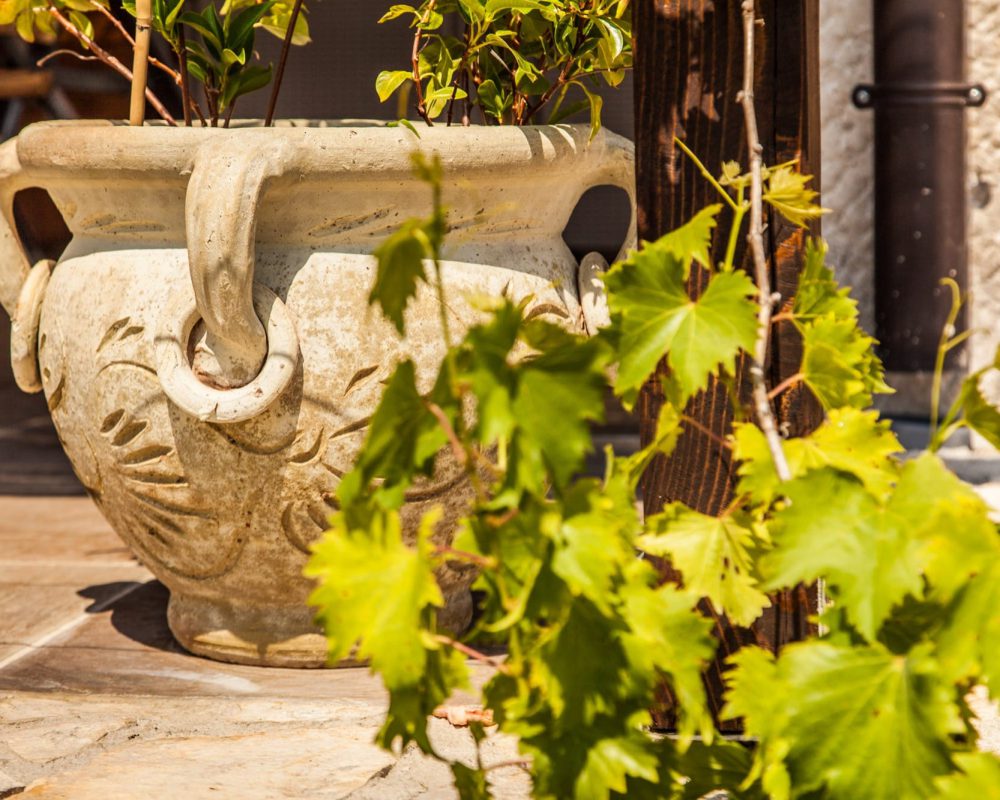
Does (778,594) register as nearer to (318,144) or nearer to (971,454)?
(318,144)

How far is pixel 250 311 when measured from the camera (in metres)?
1.73

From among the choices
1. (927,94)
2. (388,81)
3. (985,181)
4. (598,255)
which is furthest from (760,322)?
(985,181)

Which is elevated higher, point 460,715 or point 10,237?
point 10,237

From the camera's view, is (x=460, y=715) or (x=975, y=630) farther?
(x=460, y=715)

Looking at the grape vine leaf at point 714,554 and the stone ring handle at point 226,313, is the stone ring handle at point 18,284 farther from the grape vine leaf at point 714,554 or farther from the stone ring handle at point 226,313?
the grape vine leaf at point 714,554

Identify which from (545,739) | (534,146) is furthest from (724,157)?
(545,739)

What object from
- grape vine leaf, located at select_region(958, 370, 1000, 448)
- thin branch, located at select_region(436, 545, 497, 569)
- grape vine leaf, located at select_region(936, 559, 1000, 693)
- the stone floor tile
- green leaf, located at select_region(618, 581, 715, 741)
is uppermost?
grape vine leaf, located at select_region(958, 370, 1000, 448)

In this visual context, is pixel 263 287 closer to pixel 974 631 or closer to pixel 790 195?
pixel 790 195

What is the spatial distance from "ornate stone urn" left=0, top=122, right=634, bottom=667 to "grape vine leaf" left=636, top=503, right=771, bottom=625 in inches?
28.0

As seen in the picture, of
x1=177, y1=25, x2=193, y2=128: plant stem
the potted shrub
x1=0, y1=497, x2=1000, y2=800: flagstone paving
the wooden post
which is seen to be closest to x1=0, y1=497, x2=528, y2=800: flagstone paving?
x1=0, y1=497, x2=1000, y2=800: flagstone paving

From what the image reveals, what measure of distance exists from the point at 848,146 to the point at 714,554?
247 cm

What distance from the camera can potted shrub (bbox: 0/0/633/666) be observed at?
175cm

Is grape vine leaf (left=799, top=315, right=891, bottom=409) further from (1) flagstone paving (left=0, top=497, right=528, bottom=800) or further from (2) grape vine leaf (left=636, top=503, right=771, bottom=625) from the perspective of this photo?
(1) flagstone paving (left=0, top=497, right=528, bottom=800)

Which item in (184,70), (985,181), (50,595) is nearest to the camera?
(184,70)
